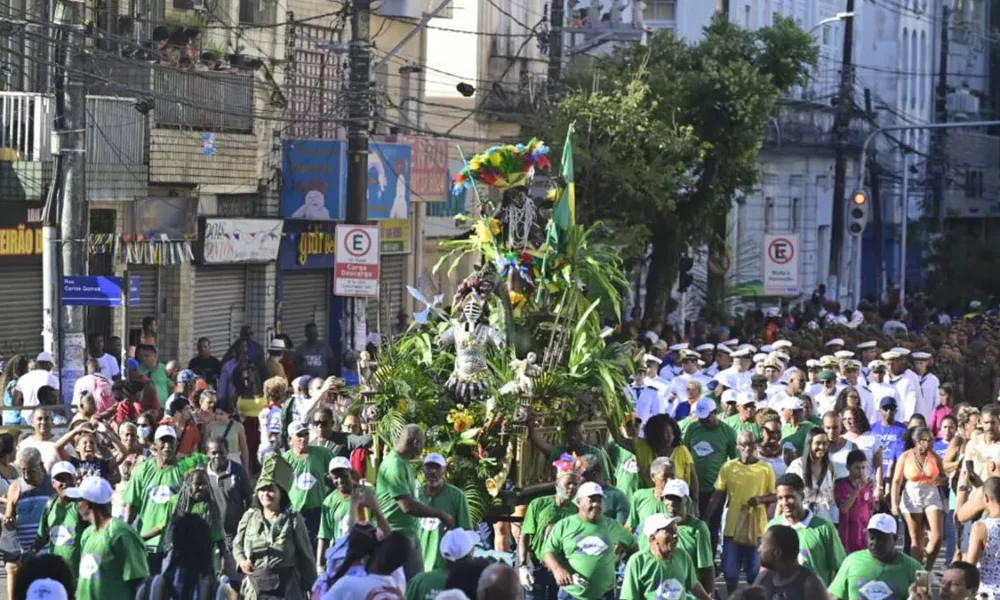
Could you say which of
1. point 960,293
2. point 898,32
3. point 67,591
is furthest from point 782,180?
point 67,591

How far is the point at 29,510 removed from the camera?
13.9 meters

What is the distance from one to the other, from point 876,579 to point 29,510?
17.0 ft

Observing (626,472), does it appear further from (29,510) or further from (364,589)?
(364,589)

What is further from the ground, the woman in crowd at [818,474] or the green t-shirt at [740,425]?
the green t-shirt at [740,425]

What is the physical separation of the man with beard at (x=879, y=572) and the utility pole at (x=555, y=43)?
22.0 m

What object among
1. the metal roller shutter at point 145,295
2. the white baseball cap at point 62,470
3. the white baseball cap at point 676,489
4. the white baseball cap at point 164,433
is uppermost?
the metal roller shutter at point 145,295

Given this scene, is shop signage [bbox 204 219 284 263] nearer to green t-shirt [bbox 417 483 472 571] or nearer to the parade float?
the parade float

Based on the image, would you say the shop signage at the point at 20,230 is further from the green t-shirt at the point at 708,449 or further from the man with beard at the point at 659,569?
the man with beard at the point at 659,569

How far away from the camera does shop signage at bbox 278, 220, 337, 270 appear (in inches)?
1324

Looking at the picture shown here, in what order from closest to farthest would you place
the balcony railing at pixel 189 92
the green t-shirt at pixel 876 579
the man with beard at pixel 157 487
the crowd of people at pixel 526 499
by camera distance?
the crowd of people at pixel 526 499 < the green t-shirt at pixel 876 579 < the man with beard at pixel 157 487 < the balcony railing at pixel 189 92

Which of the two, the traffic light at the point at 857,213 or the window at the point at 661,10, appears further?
the window at the point at 661,10

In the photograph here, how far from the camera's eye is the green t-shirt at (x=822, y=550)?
42.4ft

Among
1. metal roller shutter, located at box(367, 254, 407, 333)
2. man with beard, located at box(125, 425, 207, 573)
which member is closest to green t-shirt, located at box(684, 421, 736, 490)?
man with beard, located at box(125, 425, 207, 573)

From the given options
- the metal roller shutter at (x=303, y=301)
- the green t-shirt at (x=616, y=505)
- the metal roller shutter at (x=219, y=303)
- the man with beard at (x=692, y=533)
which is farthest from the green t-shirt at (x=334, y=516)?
the metal roller shutter at (x=303, y=301)
